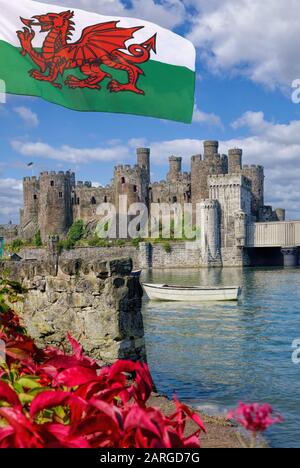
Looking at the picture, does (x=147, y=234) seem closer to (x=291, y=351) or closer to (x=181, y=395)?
(x=291, y=351)

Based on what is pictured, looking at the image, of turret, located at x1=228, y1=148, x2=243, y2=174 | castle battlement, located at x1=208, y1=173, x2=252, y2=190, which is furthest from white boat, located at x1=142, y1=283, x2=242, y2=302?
turret, located at x1=228, y1=148, x2=243, y2=174

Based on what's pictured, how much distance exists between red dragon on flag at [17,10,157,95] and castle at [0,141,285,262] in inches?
2249

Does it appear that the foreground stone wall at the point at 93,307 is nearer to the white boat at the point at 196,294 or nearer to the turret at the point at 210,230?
the white boat at the point at 196,294

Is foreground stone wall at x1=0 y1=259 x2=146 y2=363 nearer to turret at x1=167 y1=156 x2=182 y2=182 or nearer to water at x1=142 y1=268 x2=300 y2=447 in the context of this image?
water at x1=142 y1=268 x2=300 y2=447

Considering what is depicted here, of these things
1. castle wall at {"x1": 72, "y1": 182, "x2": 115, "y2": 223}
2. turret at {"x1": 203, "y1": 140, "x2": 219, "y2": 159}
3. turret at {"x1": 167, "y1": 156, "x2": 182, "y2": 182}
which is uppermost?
turret at {"x1": 203, "y1": 140, "x2": 219, "y2": 159}

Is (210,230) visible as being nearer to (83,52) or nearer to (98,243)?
(98,243)

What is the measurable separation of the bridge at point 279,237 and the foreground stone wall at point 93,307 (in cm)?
5254

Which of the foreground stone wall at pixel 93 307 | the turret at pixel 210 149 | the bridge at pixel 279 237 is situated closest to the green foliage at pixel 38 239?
the turret at pixel 210 149

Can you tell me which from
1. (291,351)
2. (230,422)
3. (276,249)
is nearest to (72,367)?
(230,422)

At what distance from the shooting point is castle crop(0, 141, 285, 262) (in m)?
69.1

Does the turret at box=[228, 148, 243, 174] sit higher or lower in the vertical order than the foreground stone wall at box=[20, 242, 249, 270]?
higher

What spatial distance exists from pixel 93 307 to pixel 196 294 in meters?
19.3

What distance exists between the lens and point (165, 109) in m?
7.38

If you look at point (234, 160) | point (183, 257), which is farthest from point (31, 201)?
point (234, 160)
